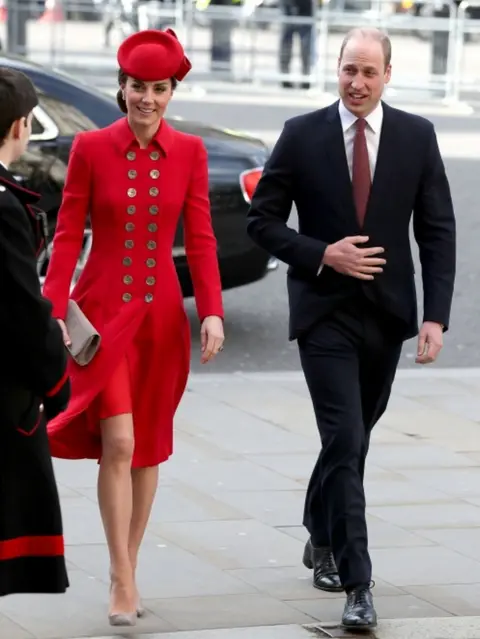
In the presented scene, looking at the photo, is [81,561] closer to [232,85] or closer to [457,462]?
[457,462]

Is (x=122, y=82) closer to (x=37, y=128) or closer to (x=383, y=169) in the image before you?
(x=383, y=169)

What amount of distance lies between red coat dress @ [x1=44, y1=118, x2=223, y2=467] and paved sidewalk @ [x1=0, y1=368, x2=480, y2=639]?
529mm

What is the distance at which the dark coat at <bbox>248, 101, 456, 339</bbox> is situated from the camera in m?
5.48

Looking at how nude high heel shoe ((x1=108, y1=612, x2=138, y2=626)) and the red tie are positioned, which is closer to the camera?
nude high heel shoe ((x1=108, y1=612, x2=138, y2=626))

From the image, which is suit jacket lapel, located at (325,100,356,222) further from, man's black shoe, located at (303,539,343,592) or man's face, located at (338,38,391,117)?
man's black shoe, located at (303,539,343,592)

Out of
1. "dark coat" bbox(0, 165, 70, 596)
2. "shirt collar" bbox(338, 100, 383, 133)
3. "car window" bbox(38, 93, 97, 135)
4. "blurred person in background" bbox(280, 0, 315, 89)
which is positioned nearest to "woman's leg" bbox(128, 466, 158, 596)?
"dark coat" bbox(0, 165, 70, 596)

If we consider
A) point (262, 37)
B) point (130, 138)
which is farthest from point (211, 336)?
point (262, 37)

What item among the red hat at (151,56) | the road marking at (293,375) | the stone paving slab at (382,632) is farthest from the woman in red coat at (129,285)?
the road marking at (293,375)

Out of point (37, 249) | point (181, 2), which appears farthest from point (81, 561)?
point (181, 2)

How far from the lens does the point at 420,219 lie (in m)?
5.60

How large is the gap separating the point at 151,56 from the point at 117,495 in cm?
130

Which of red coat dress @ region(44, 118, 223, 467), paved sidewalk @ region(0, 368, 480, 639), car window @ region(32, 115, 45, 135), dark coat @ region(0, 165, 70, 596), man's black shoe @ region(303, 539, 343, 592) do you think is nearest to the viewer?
dark coat @ region(0, 165, 70, 596)

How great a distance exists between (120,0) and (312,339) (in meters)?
21.4

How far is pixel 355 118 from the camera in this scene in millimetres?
5535
